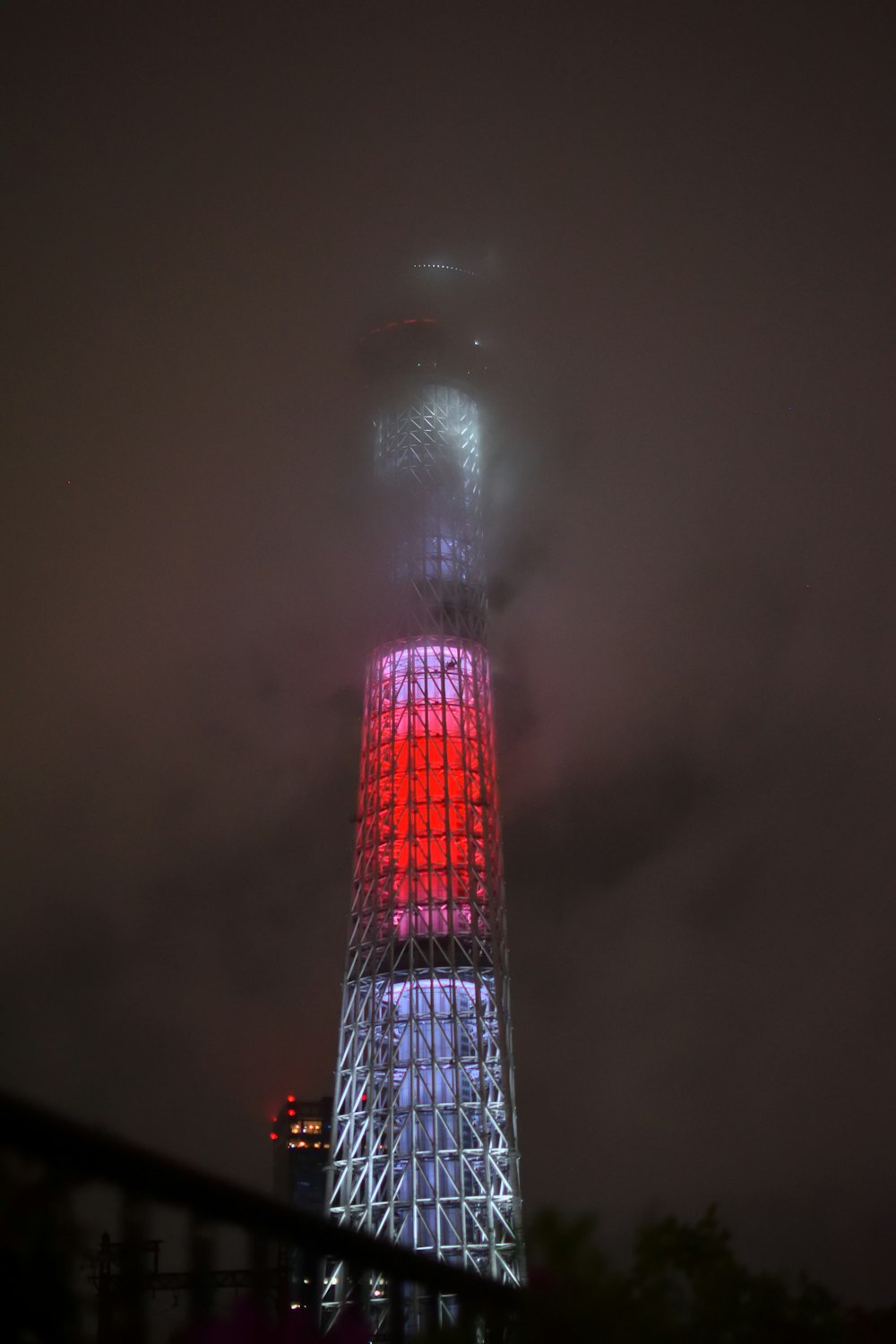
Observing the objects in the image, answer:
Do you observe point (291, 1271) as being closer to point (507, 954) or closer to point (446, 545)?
point (507, 954)

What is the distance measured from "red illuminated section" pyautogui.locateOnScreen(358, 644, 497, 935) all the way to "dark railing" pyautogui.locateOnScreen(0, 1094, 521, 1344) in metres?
34.2

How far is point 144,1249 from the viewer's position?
3537 mm

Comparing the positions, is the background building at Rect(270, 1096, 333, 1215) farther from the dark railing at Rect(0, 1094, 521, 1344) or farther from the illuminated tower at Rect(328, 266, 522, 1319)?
the dark railing at Rect(0, 1094, 521, 1344)

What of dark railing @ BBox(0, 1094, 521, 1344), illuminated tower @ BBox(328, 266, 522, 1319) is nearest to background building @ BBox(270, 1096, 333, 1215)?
illuminated tower @ BBox(328, 266, 522, 1319)

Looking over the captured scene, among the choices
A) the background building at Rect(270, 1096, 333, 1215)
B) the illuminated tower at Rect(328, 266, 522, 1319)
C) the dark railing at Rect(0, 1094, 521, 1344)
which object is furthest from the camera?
the background building at Rect(270, 1096, 333, 1215)

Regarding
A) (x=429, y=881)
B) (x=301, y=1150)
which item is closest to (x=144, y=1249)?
(x=429, y=881)

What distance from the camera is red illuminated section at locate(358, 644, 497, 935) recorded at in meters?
38.6

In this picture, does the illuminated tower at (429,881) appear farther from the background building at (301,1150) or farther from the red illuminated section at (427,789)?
the background building at (301,1150)

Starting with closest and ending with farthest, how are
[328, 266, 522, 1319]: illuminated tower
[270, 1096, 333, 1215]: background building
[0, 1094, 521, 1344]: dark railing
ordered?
[0, 1094, 521, 1344]: dark railing → [328, 266, 522, 1319]: illuminated tower → [270, 1096, 333, 1215]: background building

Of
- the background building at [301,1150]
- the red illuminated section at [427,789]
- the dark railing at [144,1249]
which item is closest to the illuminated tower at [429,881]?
the red illuminated section at [427,789]

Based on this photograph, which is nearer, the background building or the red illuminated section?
the red illuminated section

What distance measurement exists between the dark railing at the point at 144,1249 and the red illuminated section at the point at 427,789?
34180 millimetres

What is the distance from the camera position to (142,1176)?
343 cm

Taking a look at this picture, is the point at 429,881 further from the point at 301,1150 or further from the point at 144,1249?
the point at 301,1150
